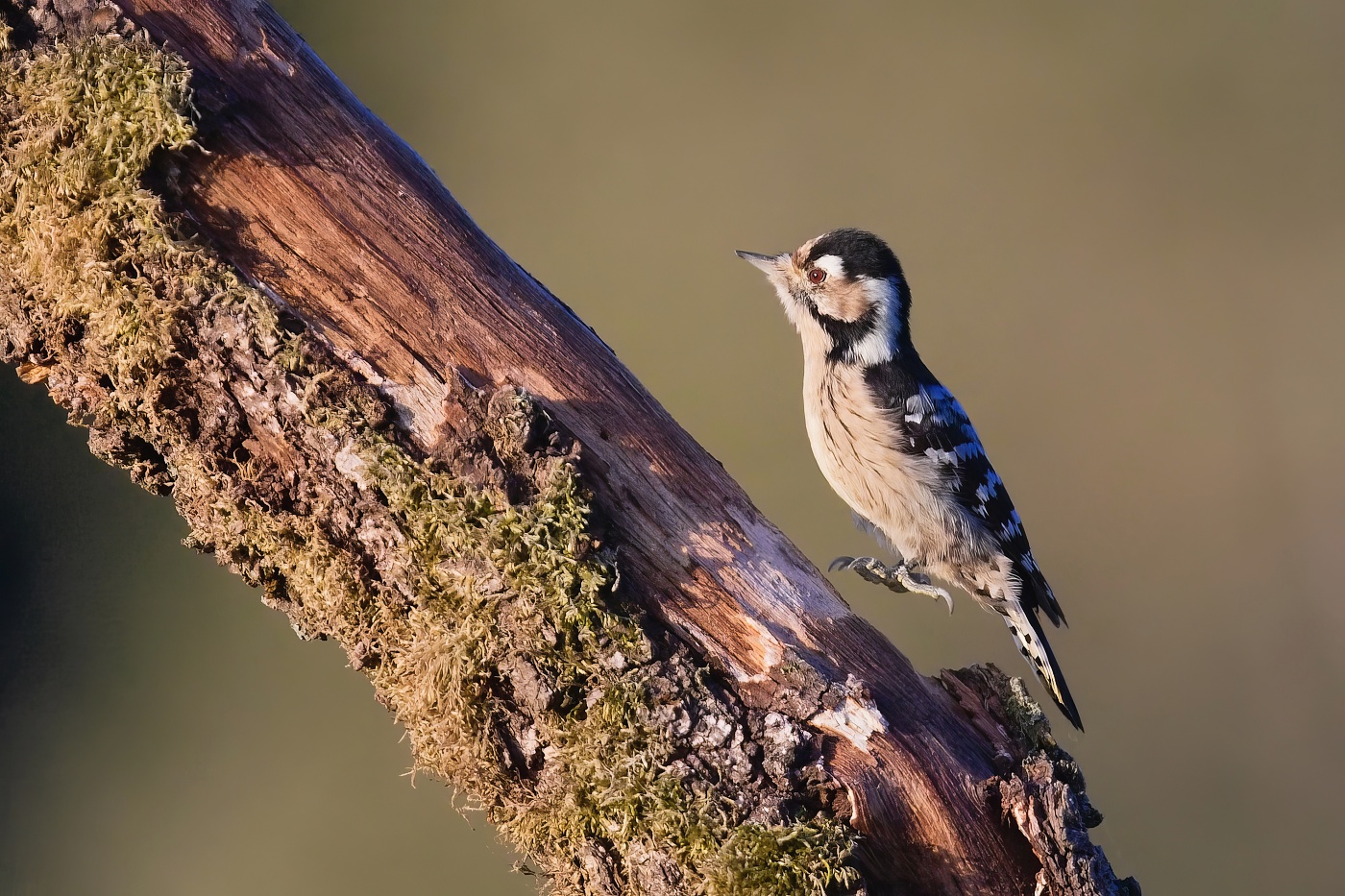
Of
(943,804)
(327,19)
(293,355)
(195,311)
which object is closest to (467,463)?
(293,355)

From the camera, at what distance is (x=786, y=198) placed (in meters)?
6.05

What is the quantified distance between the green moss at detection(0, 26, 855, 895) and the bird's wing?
6.16ft

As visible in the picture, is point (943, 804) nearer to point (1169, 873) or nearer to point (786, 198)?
point (1169, 873)

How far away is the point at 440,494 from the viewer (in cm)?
142

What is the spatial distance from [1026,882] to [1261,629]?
5008mm

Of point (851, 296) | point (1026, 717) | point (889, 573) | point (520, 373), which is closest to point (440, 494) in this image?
point (520, 373)

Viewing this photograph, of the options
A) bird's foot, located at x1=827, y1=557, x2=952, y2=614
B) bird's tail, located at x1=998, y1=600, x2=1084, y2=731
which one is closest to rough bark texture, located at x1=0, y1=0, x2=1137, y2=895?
bird's foot, located at x1=827, y1=557, x2=952, y2=614

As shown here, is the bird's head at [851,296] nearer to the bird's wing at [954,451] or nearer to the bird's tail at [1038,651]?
the bird's wing at [954,451]

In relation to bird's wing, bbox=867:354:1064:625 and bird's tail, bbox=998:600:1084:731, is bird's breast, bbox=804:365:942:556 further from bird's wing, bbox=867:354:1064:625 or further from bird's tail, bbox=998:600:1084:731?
bird's tail, bbox=998:600:1084:731

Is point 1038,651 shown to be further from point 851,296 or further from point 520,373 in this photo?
point 520,373

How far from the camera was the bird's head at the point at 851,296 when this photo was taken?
125 inches

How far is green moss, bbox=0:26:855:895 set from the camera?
1.40 m

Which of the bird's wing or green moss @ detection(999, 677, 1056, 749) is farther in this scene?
the bird's wing

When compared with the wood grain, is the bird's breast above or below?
above
